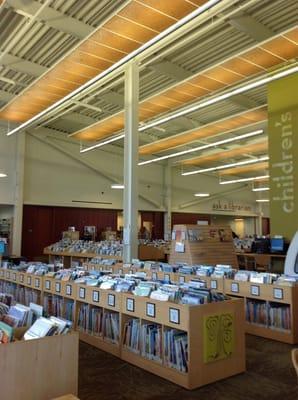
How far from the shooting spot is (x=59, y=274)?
19.0 feet

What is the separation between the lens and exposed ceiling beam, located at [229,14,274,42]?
791 centimetres

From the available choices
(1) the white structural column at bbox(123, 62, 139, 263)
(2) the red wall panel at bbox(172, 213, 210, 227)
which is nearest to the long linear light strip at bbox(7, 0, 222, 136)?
(1) the white structural column at bbox(123, 62, 139, 263)

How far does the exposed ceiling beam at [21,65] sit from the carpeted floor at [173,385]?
26.2 ft

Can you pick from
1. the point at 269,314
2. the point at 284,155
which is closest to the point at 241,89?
the point at 284,155

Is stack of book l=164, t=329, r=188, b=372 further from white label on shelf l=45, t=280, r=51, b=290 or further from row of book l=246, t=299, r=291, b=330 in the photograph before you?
white label on shelf l=45, t=280, r=51, b=290

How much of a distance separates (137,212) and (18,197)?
7227 millimetres

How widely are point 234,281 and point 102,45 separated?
4.93 metres

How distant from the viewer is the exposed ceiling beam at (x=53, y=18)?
7.05 metres

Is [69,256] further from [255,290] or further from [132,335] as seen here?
[132,335]

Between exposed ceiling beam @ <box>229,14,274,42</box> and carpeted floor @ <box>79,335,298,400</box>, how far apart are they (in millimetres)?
6590

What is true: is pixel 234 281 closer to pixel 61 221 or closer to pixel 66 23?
pixel 66 23

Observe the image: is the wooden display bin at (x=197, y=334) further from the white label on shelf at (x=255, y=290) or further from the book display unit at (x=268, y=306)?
the white label on shelf at (x=255, y=290)

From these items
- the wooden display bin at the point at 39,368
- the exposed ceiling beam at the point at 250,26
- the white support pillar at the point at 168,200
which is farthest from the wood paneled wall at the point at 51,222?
the wooden display bin at the point at 39,368

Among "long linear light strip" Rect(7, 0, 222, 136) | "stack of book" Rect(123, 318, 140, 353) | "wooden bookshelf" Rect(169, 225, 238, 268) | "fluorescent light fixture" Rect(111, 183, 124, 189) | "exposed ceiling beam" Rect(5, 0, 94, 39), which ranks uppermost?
"exposed ceiling beam" Rect(5, 0, 94, 39)
